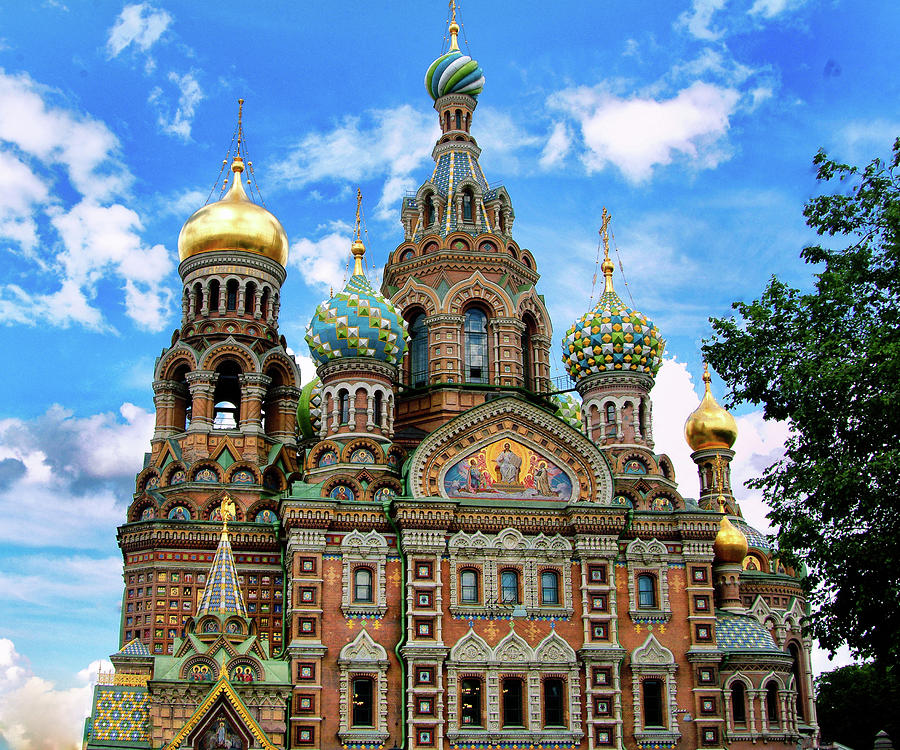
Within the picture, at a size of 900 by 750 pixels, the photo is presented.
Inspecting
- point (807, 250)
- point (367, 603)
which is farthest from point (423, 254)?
point (807, 250)

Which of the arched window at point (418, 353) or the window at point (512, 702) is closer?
the window at point (512, 702)

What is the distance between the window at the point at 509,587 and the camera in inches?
1068

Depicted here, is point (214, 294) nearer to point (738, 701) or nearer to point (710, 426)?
point (710, 426)

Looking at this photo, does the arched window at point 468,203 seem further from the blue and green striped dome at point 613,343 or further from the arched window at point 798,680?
the arched window at point 798,680

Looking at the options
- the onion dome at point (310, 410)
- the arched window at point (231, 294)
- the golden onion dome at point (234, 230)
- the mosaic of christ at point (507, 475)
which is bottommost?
the mosaic of christ at point (507, 475)

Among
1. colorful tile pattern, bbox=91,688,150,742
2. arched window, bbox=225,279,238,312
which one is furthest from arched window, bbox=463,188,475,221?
colorful tile pattern, bbox=91,688,150,742

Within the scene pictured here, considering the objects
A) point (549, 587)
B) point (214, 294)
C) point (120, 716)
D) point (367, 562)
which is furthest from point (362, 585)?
point (214, 294)

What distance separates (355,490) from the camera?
90.6 ft

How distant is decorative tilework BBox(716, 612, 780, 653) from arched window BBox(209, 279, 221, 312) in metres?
16.8

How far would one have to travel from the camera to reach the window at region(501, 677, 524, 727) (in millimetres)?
26328

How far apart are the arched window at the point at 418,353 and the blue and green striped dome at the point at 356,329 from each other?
7.95ft

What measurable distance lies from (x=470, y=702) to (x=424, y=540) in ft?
12.6

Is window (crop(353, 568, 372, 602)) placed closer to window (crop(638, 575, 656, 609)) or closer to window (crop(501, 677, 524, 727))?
window (crop(501, 677, 524, 727))

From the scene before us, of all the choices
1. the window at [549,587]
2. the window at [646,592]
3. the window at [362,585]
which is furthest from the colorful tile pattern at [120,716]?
the window at [646,592]
